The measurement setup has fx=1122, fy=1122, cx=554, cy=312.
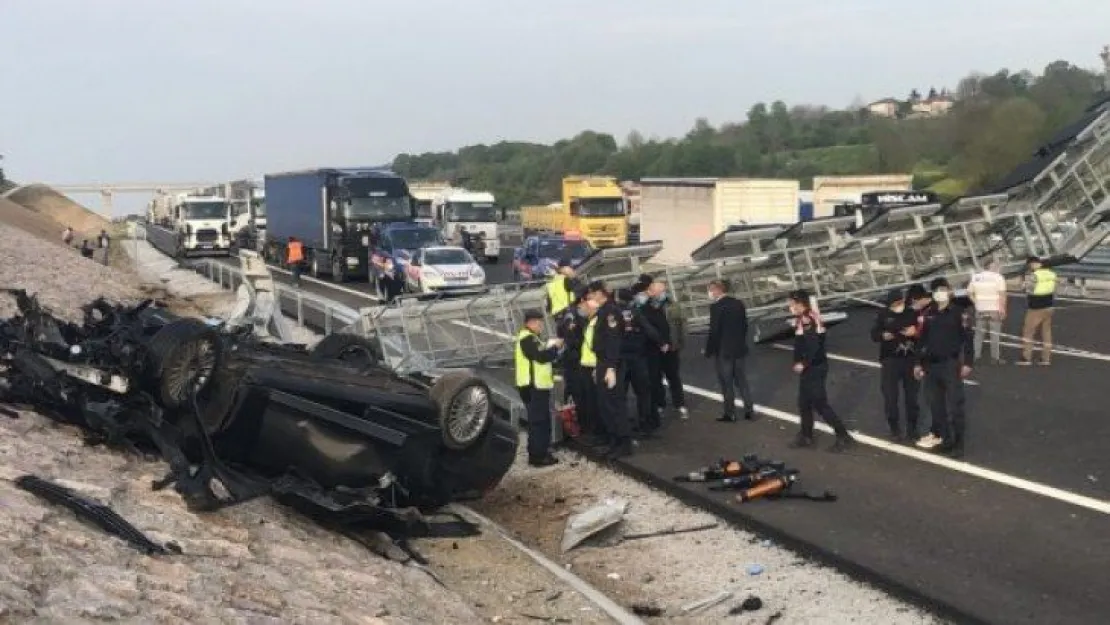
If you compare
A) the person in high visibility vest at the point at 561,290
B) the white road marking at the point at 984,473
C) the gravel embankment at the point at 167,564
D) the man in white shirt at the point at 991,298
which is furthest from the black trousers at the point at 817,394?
the man in white shirt at the point at 991,298

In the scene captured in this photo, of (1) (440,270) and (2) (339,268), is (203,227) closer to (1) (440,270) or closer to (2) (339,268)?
(2) (339,268)

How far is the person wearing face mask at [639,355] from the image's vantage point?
12.3 m

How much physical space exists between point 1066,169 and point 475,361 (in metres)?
10.3

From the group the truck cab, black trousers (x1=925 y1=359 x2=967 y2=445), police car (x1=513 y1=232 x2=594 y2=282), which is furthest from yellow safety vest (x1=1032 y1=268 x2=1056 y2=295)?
the truck cab

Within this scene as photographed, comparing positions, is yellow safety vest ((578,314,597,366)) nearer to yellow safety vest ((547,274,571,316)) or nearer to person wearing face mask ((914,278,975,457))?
yellow safety vest ((547,274,571,316))

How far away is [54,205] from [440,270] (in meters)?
74.1

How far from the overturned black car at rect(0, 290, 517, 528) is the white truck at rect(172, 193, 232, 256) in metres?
45.6

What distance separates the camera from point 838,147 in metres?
118

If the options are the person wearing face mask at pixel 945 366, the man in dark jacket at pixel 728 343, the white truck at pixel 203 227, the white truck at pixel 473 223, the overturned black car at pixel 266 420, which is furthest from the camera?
the white truck at pixel 203 227

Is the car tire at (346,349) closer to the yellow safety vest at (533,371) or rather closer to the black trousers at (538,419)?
the yellow safety vest at (533,371)

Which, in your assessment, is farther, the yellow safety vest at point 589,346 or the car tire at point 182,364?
the yellow safety vest at point 589,346

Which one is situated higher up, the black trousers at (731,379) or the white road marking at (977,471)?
the black trousers at (731,379)

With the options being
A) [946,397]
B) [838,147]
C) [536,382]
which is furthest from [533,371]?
[838,147]

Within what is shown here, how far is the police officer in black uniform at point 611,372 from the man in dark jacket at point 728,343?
1.58m
